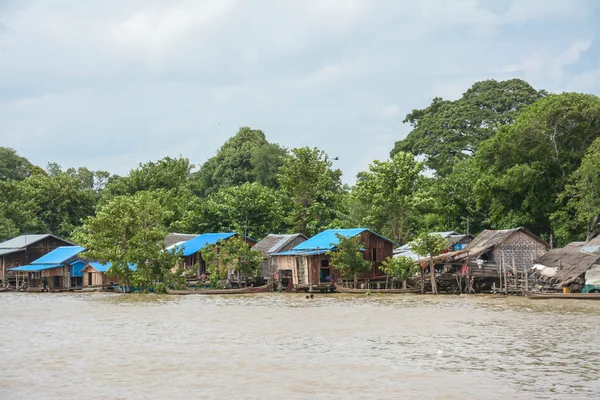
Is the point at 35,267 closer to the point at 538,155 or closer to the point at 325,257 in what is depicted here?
the point at 325,257

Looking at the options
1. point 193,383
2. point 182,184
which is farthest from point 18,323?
point 182,184

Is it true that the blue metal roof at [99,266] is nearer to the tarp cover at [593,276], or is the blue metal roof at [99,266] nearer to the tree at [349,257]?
the tree at [349,257]

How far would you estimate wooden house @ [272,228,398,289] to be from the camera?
42594mm

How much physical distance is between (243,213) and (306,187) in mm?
4842

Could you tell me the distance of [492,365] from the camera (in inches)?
630

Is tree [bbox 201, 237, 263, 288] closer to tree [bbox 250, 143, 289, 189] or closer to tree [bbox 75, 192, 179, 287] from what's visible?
tree [bbox 75, 192, 179, 287]

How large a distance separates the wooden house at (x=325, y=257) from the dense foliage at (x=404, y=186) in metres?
4.35

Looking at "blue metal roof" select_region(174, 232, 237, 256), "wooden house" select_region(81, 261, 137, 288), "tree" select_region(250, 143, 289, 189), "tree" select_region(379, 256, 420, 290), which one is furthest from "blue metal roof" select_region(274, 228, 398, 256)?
"tree" select_region(250, 143, 289, 189)

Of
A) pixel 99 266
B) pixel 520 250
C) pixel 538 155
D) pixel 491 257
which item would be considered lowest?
pixel 491 257

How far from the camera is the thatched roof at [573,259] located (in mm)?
33750

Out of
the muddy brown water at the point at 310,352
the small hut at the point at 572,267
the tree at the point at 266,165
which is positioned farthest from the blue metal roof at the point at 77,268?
the small hut at the point at 572,267

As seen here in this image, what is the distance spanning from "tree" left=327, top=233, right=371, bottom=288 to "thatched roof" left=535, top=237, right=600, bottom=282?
9.47m

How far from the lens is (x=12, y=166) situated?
8031 centimetres

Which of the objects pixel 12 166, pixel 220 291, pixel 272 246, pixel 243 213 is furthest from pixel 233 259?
pixel 12 166
